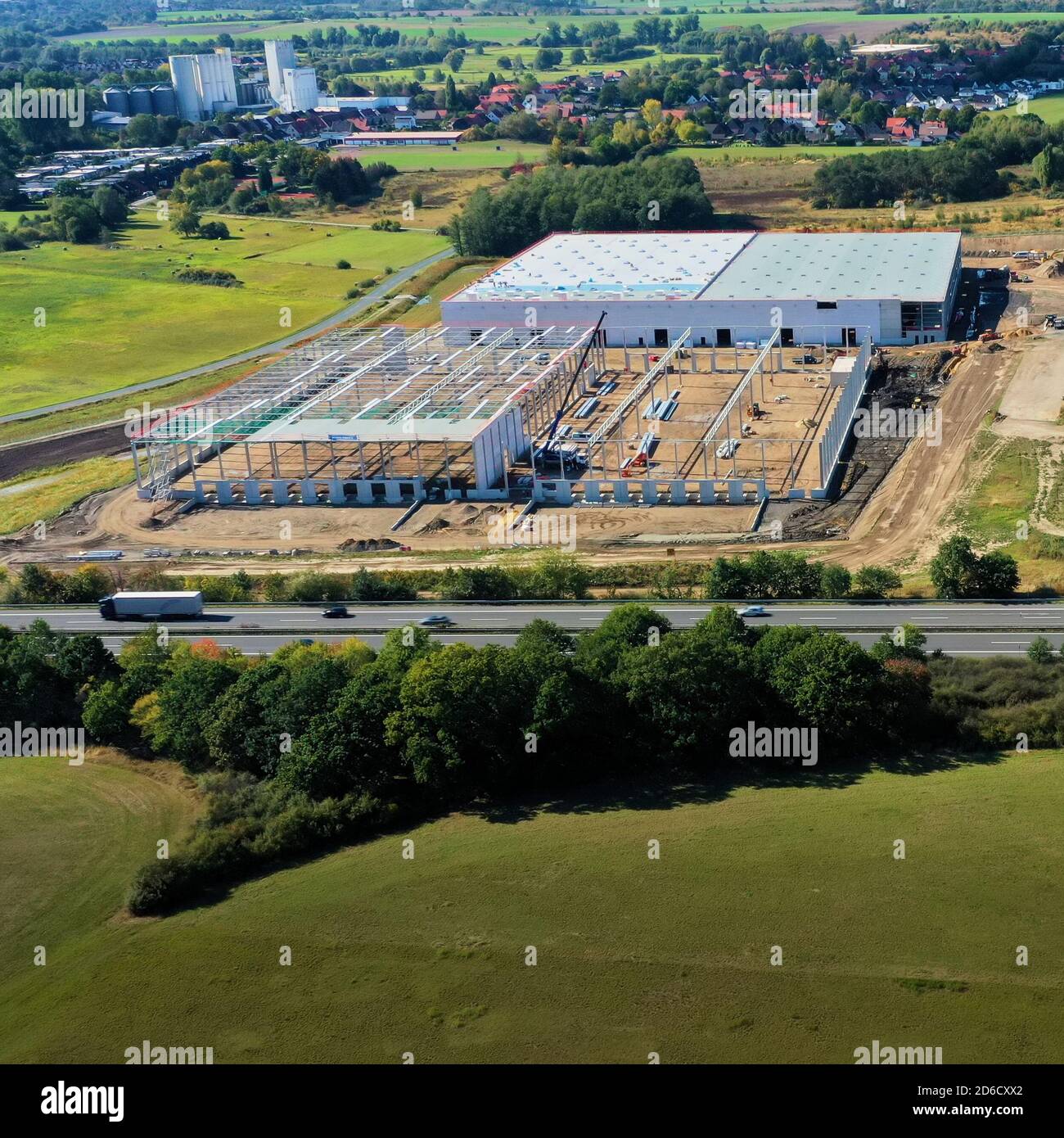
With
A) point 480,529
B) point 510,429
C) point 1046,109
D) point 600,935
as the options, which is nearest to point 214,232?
point 510,429

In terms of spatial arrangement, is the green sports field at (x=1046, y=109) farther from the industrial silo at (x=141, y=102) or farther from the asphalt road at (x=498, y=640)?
the asphalt road at (x=498, y=640)

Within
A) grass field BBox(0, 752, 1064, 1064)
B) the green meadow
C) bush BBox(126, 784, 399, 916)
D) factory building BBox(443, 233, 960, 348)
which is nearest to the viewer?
grass field BBox(0, 752, 1064, 1064)

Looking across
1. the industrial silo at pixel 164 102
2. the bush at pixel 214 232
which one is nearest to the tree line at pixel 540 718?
the bush at pixel 214 232

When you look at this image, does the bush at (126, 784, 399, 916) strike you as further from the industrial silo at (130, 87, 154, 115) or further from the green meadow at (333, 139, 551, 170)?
the industrial silo at (130, 87, 154, 115)

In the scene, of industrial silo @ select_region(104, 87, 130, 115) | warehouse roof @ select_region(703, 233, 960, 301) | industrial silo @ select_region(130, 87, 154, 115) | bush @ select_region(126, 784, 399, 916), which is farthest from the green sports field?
bush @ select_region(126, 784, 399, 916)

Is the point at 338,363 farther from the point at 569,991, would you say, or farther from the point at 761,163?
the point at 761,163
